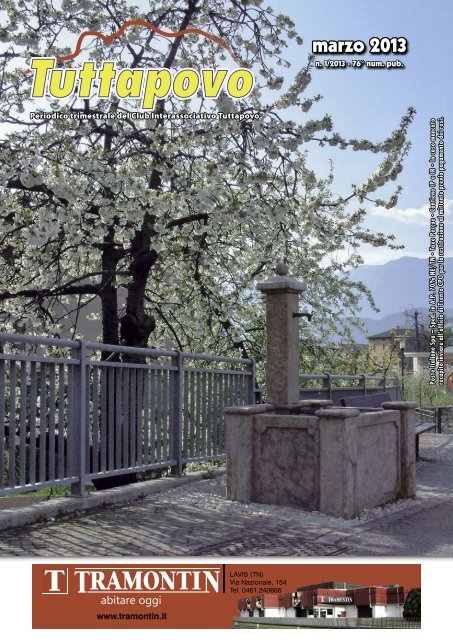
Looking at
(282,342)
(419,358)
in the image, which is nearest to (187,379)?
(282,342)

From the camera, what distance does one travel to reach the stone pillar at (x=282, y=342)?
8844 mm

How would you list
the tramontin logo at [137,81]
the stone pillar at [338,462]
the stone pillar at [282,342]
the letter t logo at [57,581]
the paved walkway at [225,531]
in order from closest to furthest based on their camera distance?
the letter t logo at [57,581] → the paved walkway at [225,531] → the stone pillar at [338,462] → the tramontin logo at [137,81] → the stone pillar at [282,342]

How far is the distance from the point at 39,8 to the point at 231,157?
336 centimetres

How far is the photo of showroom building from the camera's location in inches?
192

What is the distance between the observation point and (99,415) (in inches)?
336

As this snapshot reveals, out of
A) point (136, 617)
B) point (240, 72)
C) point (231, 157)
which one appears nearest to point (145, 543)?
point (136, 617)

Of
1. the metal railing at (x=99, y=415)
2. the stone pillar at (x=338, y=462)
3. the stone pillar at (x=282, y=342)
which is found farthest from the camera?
the stone pillar at (x=282, y=342)

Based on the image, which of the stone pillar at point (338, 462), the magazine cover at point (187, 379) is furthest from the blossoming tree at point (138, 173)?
the stone pillar at point (338, 462)

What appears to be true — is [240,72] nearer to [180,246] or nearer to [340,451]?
[340,451]

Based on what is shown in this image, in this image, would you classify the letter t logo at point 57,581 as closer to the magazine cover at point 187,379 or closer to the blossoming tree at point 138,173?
the magazine cover at point 187,379

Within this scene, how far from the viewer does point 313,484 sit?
807cm

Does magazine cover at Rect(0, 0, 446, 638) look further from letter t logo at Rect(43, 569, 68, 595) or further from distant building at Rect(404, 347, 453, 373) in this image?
distant building at Rect(404, 347, 453, 373)

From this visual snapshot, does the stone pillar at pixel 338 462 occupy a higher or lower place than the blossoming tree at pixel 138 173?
lower

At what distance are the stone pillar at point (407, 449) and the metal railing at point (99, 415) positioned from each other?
2605 mm
